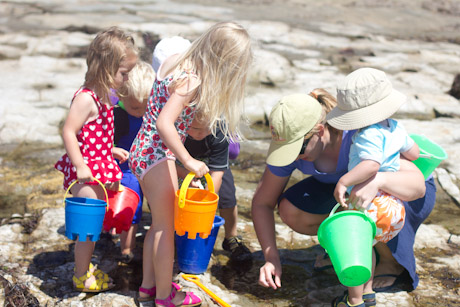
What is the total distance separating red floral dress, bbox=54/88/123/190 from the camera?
259 cm

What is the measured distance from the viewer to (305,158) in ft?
8.68

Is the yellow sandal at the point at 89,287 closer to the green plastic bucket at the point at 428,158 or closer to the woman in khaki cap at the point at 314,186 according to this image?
the woman in khaki cap at the point at 314,186

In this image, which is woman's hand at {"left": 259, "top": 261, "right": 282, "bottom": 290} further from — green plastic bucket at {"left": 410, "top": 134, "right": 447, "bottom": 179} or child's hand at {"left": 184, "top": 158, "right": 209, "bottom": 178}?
green plastic bucket at {"left": 410, "top": 134, "right": 447, "bottom": 179}

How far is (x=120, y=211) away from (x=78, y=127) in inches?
18.9

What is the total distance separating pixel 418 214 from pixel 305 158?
679 millimetres

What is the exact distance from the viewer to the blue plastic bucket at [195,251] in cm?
260

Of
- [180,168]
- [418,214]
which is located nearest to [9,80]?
[180,168]

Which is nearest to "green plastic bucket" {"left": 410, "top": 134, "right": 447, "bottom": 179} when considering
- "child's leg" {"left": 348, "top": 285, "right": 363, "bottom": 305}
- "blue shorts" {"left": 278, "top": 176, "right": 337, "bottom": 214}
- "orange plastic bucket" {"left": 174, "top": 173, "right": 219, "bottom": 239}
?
"blue shorts" {"left": 278, "top": 176, "right": 337, "bottom": 214}

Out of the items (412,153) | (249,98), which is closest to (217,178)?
(412,153)

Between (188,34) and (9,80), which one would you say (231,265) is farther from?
(188,34)

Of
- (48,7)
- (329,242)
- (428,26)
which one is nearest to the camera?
→ (329,242)

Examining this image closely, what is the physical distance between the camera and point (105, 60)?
8.47ft

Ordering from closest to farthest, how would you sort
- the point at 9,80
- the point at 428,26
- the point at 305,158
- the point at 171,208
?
the point at 171,208 → the point at 305,158 → the point at 9,80 → the point at 428,26

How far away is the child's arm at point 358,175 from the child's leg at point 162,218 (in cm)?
73
